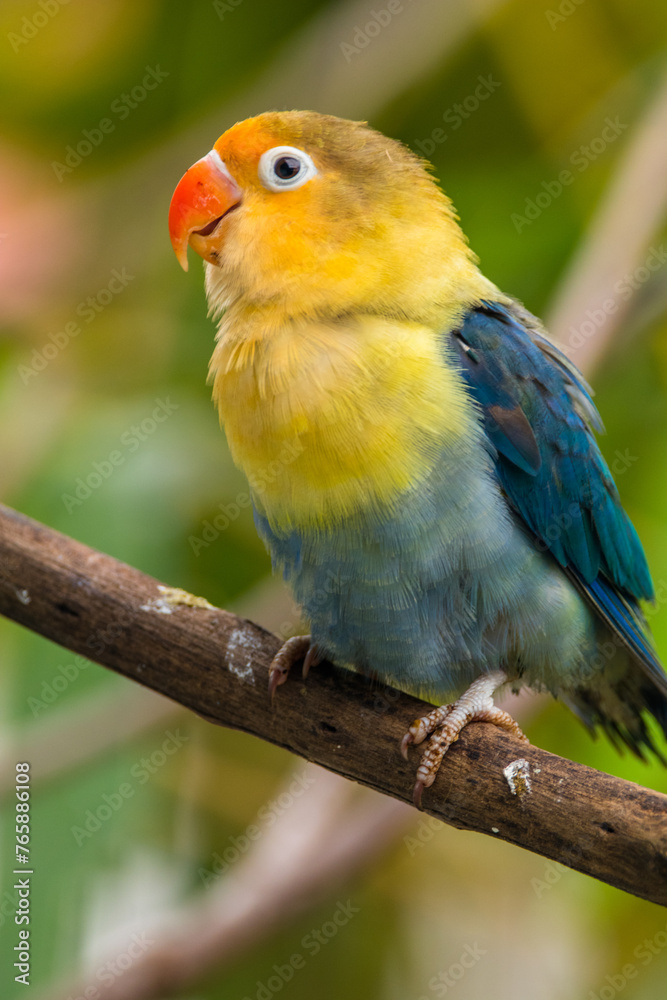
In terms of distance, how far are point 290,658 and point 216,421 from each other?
1.64m

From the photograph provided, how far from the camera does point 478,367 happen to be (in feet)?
7.61

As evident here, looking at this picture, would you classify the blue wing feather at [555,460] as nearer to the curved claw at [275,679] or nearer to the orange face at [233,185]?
the orange face at [233,185]

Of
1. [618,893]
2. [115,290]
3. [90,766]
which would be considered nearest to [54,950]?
[90,766]

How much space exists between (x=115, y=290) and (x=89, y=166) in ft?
1.90

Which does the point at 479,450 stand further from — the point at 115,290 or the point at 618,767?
the point at 115,290

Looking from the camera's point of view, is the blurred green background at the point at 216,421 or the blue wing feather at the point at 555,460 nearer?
the blue wing feather at the point at 555,460

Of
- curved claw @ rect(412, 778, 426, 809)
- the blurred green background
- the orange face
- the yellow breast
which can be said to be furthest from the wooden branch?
the orange face

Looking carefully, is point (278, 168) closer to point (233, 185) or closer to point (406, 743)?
point (233, 185)

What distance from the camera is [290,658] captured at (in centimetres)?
247

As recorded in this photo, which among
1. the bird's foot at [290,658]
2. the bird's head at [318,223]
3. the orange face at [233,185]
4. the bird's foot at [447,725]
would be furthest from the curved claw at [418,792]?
the orange face at [233,185]

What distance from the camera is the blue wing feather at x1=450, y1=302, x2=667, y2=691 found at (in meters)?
2.35

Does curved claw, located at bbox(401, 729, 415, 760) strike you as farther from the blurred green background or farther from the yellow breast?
the blurred green background

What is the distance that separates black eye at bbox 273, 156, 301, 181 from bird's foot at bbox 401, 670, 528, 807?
1.44m

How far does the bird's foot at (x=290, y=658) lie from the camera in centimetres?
243
